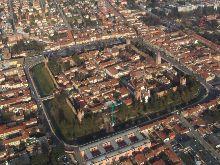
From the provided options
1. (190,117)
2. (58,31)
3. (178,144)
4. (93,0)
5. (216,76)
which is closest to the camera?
(178,144)

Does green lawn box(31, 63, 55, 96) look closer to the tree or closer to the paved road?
the tree

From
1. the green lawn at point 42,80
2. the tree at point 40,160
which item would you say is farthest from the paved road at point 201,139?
the green lawn at point 42,80

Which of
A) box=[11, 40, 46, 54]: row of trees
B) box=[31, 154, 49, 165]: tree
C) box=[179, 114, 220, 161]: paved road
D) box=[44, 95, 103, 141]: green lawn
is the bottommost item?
box=[179, 114, 220, 161]: paved road

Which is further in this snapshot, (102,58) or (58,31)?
(58,31)

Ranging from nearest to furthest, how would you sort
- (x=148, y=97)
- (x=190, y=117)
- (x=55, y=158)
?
(x=55, y=158) → (x=190, y=117) → (x=148, y=97)

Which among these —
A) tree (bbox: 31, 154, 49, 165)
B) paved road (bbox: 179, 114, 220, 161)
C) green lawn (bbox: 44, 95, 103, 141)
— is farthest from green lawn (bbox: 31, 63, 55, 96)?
paved road (bbox: 179, 114, 220, 161)

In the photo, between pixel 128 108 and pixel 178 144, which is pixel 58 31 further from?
pixel 178 144

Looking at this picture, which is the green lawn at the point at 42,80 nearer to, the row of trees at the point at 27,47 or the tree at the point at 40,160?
the row of trees at the point at 27,47

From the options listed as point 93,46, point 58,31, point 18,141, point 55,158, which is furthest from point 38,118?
point 58,31
